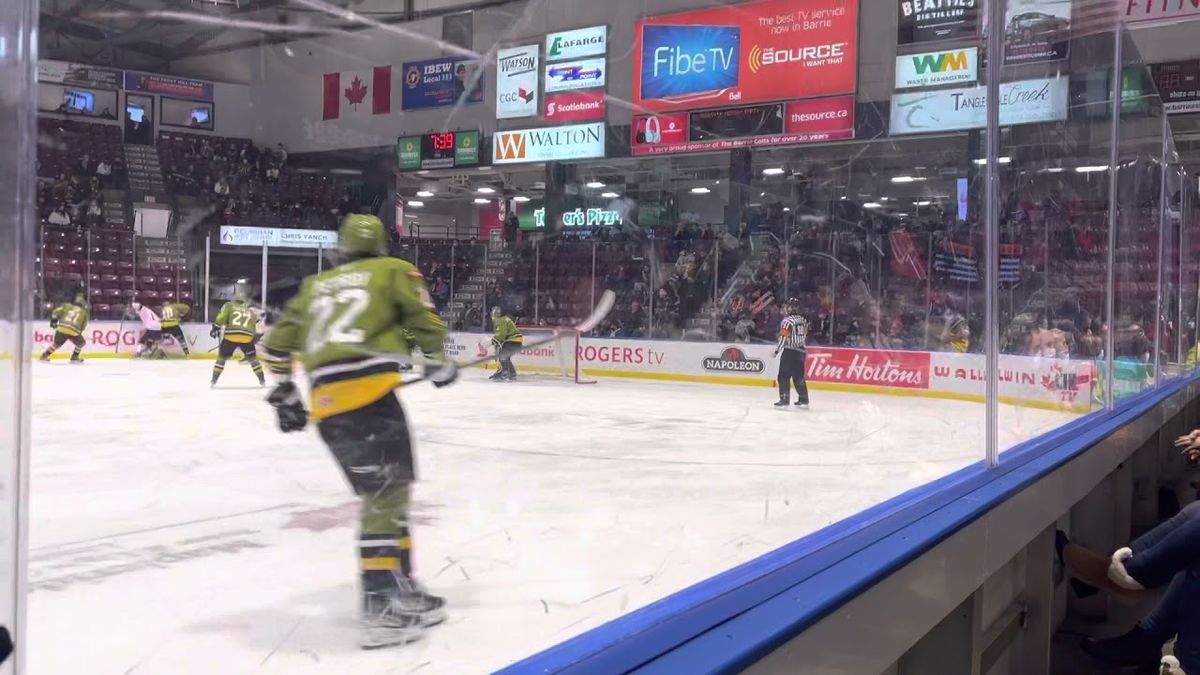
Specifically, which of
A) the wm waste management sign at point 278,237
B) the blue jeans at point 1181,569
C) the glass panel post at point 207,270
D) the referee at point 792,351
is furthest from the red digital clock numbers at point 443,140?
the referee at point 792,351

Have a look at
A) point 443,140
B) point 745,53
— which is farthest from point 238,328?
point 745,53

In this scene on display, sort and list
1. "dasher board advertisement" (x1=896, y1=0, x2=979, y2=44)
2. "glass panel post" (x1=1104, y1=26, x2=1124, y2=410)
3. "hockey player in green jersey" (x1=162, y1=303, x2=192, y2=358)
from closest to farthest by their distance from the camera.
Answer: "hockey player in green jersey" (x1=162, y1=303, x2=192, y2=358)
"dasher board advertisement" (x1=896, y1=0, x2=979, y2=44)
"glass panel post" (x1=1104, y1=26, x2=1124, y2=410)

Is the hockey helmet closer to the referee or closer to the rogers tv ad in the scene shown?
the rogers tv ad

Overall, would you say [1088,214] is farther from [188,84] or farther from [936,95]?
[188,84]

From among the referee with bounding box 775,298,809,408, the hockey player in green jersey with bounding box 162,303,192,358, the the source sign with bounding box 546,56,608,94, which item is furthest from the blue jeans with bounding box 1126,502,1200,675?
the hockey player in green jersey with bounding box 162,303,192,358

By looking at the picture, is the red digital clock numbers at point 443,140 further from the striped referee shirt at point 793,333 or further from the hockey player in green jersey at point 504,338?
the striped referee shirt at point 793,333

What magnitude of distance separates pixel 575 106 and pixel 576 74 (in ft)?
0.17

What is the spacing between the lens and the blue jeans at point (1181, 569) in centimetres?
229

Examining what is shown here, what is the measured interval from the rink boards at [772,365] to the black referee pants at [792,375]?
0.25 ft

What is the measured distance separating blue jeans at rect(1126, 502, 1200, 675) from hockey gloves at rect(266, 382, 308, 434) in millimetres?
2188

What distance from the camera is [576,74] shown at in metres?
1.35

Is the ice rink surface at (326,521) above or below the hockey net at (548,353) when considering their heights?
below

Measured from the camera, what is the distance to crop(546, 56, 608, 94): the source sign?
1.30m

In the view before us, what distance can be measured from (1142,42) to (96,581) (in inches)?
308
